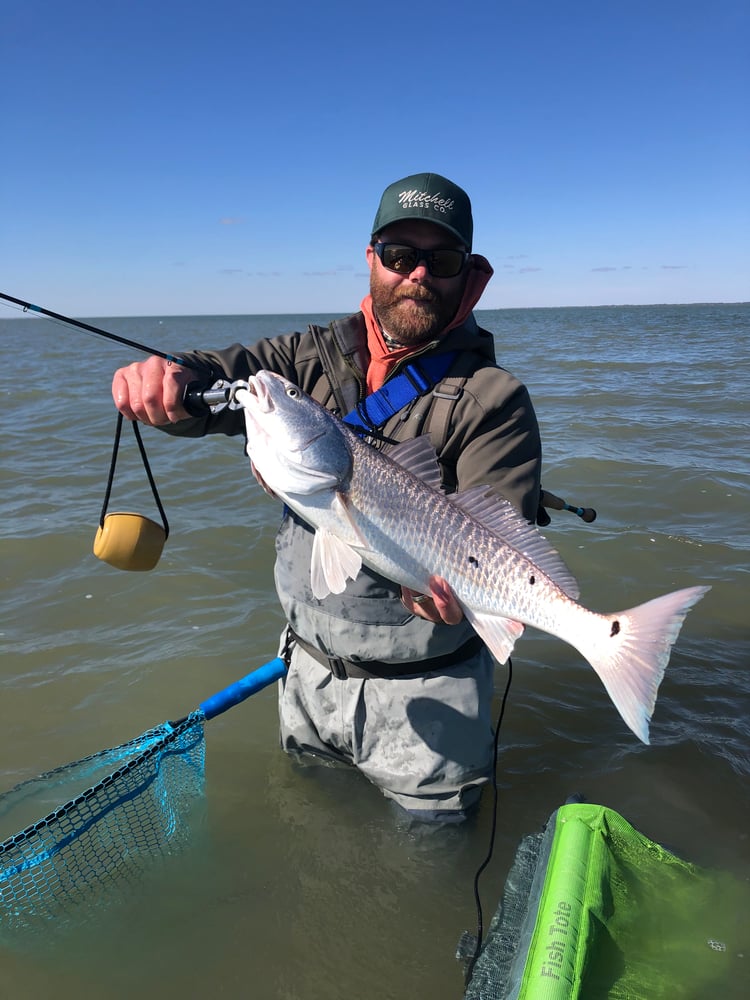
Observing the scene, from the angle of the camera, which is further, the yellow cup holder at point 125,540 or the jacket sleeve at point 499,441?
the yellow cup holder at point 125,540

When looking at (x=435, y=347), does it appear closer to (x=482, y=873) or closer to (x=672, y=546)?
(x=482, y=873)

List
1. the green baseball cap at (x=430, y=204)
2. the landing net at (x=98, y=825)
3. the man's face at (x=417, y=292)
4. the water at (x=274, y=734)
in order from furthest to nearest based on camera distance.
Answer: the man's face at (x=417, y=292), the green baseball cap at (x=430, y=204), the water at (x=274, y=734), the landing net at (x=98, y=825)

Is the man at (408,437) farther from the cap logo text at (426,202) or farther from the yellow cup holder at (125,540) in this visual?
the yellow cup holder at (125,540)

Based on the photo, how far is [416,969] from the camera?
316 cm

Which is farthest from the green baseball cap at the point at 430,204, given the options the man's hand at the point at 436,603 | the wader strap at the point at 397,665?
the wader strap at the point at 397,665

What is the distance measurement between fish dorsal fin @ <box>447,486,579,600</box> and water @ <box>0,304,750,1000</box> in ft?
5.85

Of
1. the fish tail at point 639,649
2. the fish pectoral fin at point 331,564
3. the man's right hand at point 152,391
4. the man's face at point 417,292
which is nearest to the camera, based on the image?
the fish tail at point 639,649

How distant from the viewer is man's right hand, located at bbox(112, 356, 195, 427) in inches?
121

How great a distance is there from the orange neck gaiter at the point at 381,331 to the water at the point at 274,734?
257 centimetres

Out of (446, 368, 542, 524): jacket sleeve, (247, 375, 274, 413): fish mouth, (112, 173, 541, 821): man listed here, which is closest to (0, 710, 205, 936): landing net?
(112, 173, 541, 821): man

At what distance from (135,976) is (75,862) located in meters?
0.60

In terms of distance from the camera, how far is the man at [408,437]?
3.26m

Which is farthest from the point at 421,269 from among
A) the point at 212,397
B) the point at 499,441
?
the point at 212,397

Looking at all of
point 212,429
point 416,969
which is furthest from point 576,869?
point 212,429
